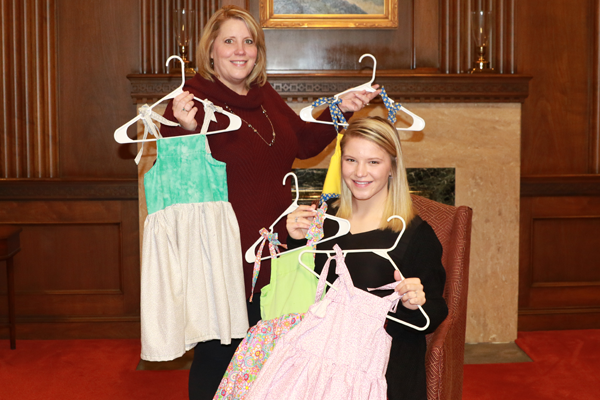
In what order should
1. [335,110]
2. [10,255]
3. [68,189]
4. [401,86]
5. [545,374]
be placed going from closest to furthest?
[335,110] < [545,374] < [10,255] < [401,86] < [68,189]

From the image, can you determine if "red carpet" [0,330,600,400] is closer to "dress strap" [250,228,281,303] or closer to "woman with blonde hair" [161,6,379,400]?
"woman with blonde hair" [161,6,379,400]

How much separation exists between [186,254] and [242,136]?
0.45 meters

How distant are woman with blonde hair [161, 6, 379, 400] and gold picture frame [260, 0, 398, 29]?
1658 millimetres

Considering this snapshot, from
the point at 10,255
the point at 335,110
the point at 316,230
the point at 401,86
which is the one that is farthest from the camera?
the point at 401,86

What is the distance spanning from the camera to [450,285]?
2.02 meters

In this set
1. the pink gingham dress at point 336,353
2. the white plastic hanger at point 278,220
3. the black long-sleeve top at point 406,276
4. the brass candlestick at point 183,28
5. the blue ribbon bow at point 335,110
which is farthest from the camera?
the brass candlestick at point 183,28

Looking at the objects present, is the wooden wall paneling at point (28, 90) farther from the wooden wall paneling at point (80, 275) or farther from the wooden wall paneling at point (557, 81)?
the wooden wall paneling at point (557, 81)

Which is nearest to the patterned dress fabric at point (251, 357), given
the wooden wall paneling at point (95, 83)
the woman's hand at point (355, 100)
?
the woman's hand at point (355, 100)

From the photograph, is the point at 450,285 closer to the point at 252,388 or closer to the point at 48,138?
the point at 252,388

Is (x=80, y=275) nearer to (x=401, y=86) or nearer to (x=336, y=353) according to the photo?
(x=401, y=86)

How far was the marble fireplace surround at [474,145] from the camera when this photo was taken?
356 centimetres

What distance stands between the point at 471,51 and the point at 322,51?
0.95 metres

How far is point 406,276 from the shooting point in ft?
6.08

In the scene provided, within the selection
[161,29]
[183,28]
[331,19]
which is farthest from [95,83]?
[331,19]
